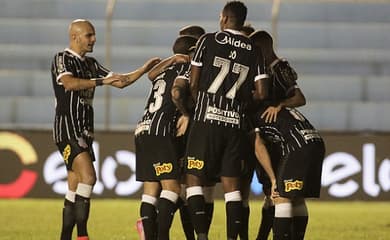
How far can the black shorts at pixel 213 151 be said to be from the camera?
8.94 meters

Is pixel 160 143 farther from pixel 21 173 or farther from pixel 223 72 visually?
pixel 21 173

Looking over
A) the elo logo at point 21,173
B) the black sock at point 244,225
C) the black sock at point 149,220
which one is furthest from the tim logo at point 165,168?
the elo logo at point 21,173

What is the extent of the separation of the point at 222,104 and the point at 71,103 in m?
1.40

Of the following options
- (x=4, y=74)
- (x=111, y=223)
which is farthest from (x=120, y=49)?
(x=111, y=223)

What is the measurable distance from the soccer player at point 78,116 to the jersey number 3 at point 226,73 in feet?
2.53

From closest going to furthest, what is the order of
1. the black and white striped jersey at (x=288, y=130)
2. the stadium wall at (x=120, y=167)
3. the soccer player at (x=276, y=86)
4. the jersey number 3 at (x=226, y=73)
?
the jersey number 3 at (x=226, y=73)
the black and white striped jersey at (x=288, y=130)
the soccer player at (x=276, y=86)
the stadium wall at (x=120, y=167)

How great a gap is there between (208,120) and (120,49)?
11901mm

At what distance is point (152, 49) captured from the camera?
20.7 metres

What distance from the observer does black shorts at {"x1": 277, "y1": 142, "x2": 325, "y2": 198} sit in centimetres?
894

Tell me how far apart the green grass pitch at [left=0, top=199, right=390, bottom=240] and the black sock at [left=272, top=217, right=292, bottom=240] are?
2.23 metres

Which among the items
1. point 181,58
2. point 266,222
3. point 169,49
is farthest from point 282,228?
point 169,49

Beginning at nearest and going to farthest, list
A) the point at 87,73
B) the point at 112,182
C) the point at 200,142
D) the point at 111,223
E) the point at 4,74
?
the point at 200,142 < the point at 87,73 < the point at 111,223 < the point at 112,182 < the point at 4,74

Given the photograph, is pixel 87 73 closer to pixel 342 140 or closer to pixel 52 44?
pixel 342 140

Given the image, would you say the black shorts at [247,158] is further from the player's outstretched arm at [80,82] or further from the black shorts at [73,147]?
the black shorts at [73,147]
